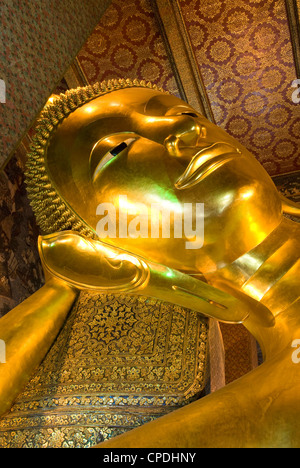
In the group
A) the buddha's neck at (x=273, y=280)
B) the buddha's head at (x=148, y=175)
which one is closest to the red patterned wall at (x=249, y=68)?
the buddha's head at (x=148, y=175)

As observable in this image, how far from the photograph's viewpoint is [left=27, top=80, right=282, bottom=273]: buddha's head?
1.25 m

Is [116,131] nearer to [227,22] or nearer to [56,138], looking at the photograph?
[56,138]

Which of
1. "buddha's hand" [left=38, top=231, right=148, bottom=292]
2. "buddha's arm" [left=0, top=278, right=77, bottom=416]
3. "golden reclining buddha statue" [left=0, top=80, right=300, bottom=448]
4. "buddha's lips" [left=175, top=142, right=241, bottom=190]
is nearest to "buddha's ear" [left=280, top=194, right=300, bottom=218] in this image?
"golden reclining buddha statue" [left=0, top=80, right=300, bottom=448]

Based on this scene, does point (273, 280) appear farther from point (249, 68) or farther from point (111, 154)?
point (249, 68)

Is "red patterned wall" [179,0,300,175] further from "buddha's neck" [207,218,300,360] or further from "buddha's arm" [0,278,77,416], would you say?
"buddha's arm" [0,278,77,416]

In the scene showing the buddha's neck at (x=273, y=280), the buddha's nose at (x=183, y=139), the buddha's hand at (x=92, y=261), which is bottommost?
the buddha's neck at (x=273, y=280)

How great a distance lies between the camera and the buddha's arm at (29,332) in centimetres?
113

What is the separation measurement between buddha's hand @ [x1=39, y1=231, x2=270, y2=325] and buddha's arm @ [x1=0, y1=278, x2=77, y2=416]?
14 centimetres

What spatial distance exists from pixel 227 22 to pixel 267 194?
4.68 feet

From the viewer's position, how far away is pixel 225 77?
2.53 meters

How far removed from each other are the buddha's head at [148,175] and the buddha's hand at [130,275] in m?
0.10

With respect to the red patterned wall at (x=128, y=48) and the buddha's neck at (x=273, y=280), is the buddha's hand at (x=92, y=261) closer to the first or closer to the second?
the buddha's neck at (x=273, y=280)

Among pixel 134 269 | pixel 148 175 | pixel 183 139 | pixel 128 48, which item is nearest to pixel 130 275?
pixel 134 269

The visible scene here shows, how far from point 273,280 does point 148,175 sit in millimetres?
445
